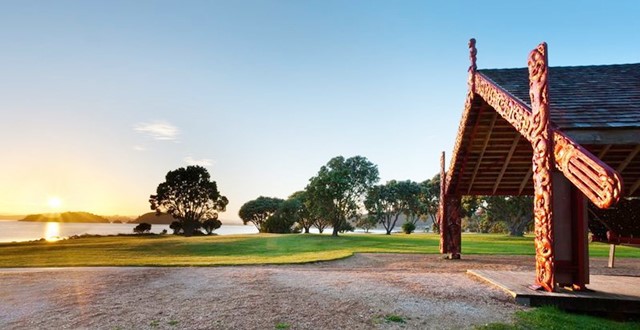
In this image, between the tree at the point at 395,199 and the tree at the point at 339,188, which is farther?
the tree at the point at 395,199

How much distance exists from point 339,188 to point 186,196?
1362 inches

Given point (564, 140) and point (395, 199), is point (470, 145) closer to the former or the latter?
point (564, 140)

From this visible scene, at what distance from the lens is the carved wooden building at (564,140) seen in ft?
25.4

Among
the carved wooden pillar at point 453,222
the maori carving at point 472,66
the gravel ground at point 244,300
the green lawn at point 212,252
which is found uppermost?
the maori carving at point 472,66

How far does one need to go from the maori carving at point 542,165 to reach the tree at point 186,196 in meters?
61.4

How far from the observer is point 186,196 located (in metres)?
64.8

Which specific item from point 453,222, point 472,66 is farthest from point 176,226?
point 472,66

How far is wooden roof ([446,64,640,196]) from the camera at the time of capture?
327 inches

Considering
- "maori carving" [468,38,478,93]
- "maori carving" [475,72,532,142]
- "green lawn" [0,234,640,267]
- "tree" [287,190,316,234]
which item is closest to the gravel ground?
"maori carving" [475,72,532,142]

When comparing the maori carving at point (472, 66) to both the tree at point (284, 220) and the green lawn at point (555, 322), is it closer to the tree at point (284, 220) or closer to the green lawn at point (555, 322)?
the green lawn at point (555, 322)

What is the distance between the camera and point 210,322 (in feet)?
20.9

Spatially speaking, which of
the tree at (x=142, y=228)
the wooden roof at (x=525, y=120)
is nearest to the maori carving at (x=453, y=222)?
the wooden roof at (x=525, y=120)

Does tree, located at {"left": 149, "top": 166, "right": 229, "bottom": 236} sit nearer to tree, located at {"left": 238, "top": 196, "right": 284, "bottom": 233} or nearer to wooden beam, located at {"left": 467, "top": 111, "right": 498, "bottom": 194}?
tree, located at {"left": 238, "top": 196, "right": 284, "bottom": 233}

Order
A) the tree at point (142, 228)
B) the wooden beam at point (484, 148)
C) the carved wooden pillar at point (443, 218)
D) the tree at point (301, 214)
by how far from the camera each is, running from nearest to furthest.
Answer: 1. the wooden beam at point (484, 148)
2. the carved wooden pillar at point (443, 218)
3. the tree at point (301, 214)
4. the tree at point (142, 228)
